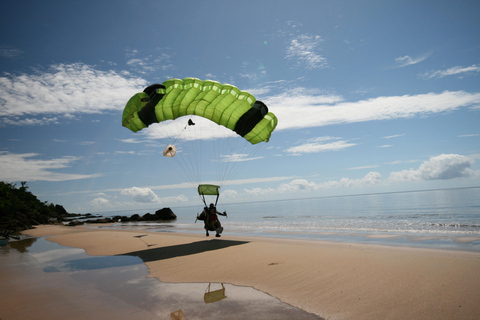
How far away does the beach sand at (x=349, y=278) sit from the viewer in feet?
13.5

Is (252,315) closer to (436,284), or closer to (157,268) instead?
(436,284)

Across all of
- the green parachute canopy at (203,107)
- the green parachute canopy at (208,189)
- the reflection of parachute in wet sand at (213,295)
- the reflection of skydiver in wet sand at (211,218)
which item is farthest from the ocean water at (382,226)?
the reflection of parachute in wet sand at (213,295)

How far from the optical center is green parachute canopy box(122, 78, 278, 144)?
34.4 ft

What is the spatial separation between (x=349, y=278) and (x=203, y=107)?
349 inches

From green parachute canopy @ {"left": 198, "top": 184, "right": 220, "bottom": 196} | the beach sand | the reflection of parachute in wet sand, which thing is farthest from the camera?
green parachute canopy @ {"left": 198, "top": 184, "right": 220, "bottom": 196}

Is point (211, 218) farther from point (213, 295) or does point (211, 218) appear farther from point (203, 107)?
point (213, 295)

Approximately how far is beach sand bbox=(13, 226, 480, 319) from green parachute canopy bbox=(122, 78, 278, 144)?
18.9 feet

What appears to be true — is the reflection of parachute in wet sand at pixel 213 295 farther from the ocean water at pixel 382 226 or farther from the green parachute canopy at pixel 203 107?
the ocean water at pixel 382 226

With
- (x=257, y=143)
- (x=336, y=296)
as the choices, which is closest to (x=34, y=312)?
(x=336, y=296)

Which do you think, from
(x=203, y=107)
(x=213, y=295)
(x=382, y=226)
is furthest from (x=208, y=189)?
(x=382, y=226)

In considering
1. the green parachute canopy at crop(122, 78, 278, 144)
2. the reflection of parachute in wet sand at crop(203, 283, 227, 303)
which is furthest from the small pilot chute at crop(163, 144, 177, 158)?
the reflection of parachute in wet sand at crop(203, 283, 227, 303)

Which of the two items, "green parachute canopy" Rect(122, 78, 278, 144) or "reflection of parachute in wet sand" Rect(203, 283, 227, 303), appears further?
"green parachute canopy" Rect(122, 78, 278, 144)

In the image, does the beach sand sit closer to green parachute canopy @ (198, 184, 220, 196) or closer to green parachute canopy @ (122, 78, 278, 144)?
green parachute canopy @ (198, 184, 220, 196)

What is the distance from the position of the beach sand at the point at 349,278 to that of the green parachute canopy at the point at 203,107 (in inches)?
227
